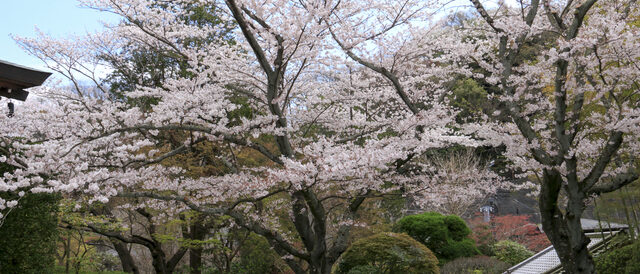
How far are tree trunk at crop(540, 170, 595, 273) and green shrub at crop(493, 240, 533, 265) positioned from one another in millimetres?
5279

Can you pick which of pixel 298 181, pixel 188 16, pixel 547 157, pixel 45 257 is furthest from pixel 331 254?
pixel 188 16

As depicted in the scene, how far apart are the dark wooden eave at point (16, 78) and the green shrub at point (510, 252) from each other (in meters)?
10.6

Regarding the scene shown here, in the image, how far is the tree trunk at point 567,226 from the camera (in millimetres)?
6230

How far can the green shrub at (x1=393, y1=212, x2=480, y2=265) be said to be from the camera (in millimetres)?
11227

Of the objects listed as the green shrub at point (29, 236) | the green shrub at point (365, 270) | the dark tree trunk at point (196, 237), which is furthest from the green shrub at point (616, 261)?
the green shrub at point (29, 236)

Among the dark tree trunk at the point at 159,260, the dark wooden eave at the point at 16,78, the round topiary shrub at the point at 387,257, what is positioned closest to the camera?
the dark wooden eave at the point at 16,78

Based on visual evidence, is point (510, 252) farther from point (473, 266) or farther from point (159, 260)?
point (159, 260)

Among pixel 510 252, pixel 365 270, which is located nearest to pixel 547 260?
pixel 510 252

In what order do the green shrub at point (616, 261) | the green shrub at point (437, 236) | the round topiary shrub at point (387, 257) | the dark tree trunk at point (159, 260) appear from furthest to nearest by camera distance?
the green shrub at point (437, 236)
the dark tree trunk at point (159, 260)
the round topiary shrub at point (387, 257)
the green shrub at point (616, 261)

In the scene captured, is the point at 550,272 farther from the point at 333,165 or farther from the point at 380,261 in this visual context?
the point at 333,165

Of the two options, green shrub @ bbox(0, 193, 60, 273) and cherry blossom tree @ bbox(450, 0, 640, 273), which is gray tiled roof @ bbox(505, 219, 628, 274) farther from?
green shrub @ bbox(0, 193, 60, 273)

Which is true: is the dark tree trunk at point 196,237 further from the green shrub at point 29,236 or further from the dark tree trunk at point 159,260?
the green shrub at point 29,236

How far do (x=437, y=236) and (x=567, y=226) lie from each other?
16.6ft

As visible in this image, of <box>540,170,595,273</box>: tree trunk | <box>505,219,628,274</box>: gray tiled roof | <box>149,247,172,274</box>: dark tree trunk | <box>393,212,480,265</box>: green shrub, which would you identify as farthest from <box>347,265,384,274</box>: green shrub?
<box>149,247,172,274</box>: dark tree trunk
